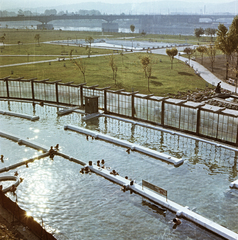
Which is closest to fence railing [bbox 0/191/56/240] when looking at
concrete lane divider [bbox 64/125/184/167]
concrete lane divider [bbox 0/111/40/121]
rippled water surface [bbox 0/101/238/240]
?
rippled water surface [bbox 0/101/238/240]

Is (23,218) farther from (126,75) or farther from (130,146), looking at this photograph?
(126,75)

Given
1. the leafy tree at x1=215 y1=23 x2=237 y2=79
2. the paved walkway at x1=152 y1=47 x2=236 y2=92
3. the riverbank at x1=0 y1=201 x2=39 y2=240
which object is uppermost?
the leafy tree at x1=215 y1=23 x2=237 y2=79

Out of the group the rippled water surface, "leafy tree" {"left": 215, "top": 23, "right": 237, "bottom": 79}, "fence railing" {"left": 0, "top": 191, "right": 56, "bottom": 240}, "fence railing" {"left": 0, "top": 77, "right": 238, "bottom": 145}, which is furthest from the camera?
"leafy tree" {"left": 215, "top": 23, "right": 237, "bottom": 79}

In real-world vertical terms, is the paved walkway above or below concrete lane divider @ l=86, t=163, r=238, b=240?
above

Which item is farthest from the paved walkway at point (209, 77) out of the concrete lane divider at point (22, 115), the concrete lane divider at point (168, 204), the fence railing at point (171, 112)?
the concrete lane divider at point (168, 204)

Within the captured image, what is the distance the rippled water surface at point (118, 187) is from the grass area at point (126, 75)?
27558mm

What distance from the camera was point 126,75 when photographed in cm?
7481

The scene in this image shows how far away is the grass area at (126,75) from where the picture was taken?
6300 cm

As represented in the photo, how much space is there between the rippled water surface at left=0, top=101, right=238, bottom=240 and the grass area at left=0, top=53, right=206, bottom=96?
27.6m

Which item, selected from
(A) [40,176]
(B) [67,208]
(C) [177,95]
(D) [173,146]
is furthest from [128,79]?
(B) [67,208]

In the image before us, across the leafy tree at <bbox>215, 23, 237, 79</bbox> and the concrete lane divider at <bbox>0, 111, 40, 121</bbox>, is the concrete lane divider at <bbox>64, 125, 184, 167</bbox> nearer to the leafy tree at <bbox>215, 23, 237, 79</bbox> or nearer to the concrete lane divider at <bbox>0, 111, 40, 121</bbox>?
the concrete lane divider at <bbox>0, 111, 40, 121</bbox>

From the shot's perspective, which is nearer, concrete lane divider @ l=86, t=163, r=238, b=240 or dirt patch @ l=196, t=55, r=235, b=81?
concrete lane divider @ l=86, t=163, r=238, b=240

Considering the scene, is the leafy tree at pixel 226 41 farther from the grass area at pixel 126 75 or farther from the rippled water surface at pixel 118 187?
the rippled water surface at pixel 118 187

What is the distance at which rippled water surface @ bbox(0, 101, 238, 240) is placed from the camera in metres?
18.8
